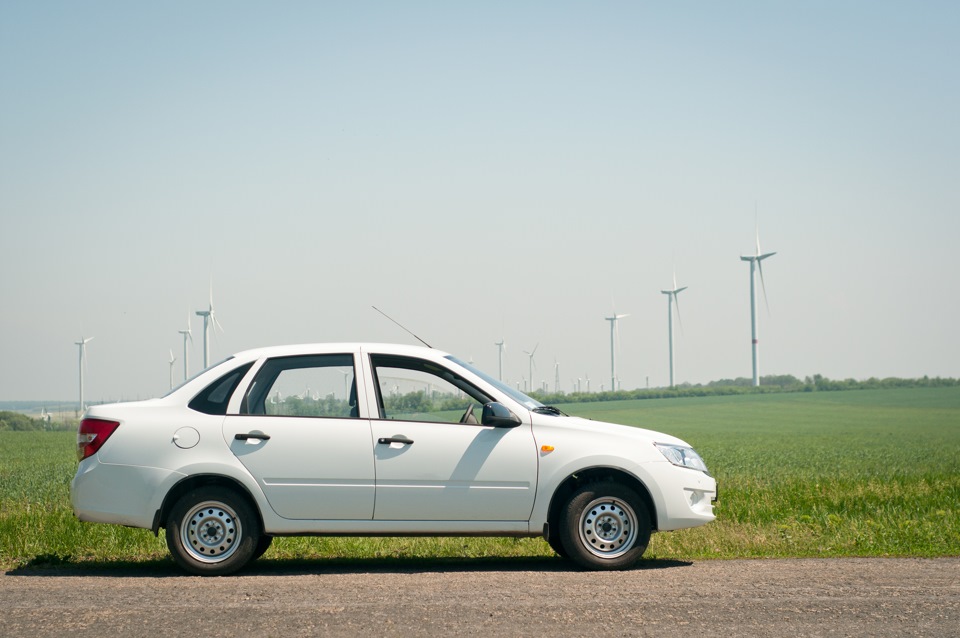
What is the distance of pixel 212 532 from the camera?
818 cm

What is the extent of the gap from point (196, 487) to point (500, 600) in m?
2.80

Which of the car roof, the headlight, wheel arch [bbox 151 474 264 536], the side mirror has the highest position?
the car roof

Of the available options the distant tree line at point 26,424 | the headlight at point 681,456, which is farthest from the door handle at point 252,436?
the distant tree line at point 26,424

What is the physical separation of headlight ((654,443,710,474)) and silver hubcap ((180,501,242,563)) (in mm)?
3374

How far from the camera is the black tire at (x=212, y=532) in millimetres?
8117

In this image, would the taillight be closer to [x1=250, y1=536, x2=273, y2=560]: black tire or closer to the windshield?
[x1=250, y1=536, x2=273, y2=560]: black tire

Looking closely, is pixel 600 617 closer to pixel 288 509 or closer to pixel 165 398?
pixel 288 509

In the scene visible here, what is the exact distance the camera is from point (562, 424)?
329 inches

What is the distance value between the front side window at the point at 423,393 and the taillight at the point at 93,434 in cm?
213

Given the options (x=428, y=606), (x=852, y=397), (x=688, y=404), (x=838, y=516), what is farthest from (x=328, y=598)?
(x=852, y=397)

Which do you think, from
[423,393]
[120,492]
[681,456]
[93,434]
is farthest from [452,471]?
[93,434]

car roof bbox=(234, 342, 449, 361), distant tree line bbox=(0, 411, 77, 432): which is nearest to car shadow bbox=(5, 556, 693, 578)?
car roof bbox=(234, 342, 449, 361)

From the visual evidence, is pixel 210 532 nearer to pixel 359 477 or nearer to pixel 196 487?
pixel 196 487

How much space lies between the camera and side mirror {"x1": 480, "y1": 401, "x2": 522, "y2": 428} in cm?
820
